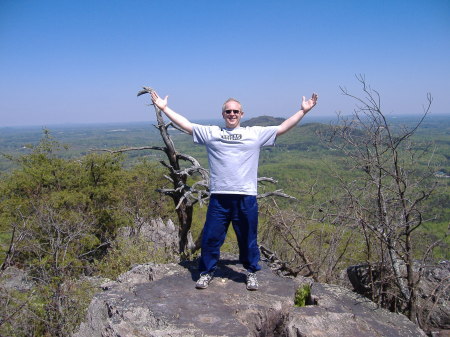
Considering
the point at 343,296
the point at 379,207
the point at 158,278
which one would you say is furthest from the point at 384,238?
the point at 158,278

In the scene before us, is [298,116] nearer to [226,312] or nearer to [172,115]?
[172,115]

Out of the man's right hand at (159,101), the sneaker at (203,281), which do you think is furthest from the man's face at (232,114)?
the sneaker at (203,281)

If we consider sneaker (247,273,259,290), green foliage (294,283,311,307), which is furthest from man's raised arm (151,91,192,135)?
A: green foliage (294,283,311,307)

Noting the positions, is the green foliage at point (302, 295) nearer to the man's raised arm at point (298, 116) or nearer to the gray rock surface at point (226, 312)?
the gray rock surface at point (226, 312)

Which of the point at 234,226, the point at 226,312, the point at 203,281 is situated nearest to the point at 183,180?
the point at 234,226

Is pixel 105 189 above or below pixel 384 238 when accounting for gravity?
below

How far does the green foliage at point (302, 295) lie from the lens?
14.5 ft

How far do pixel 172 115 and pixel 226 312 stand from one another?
2.67 meters

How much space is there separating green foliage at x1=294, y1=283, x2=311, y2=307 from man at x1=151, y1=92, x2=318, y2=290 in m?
0.62

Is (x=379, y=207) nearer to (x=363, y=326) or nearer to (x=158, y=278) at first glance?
(x=363, y=326)

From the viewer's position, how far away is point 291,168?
8750cm

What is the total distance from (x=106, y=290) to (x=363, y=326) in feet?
11.4

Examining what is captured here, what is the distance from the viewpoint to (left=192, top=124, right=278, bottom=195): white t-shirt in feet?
13.6

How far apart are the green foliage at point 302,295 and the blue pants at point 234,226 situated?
68 cm
